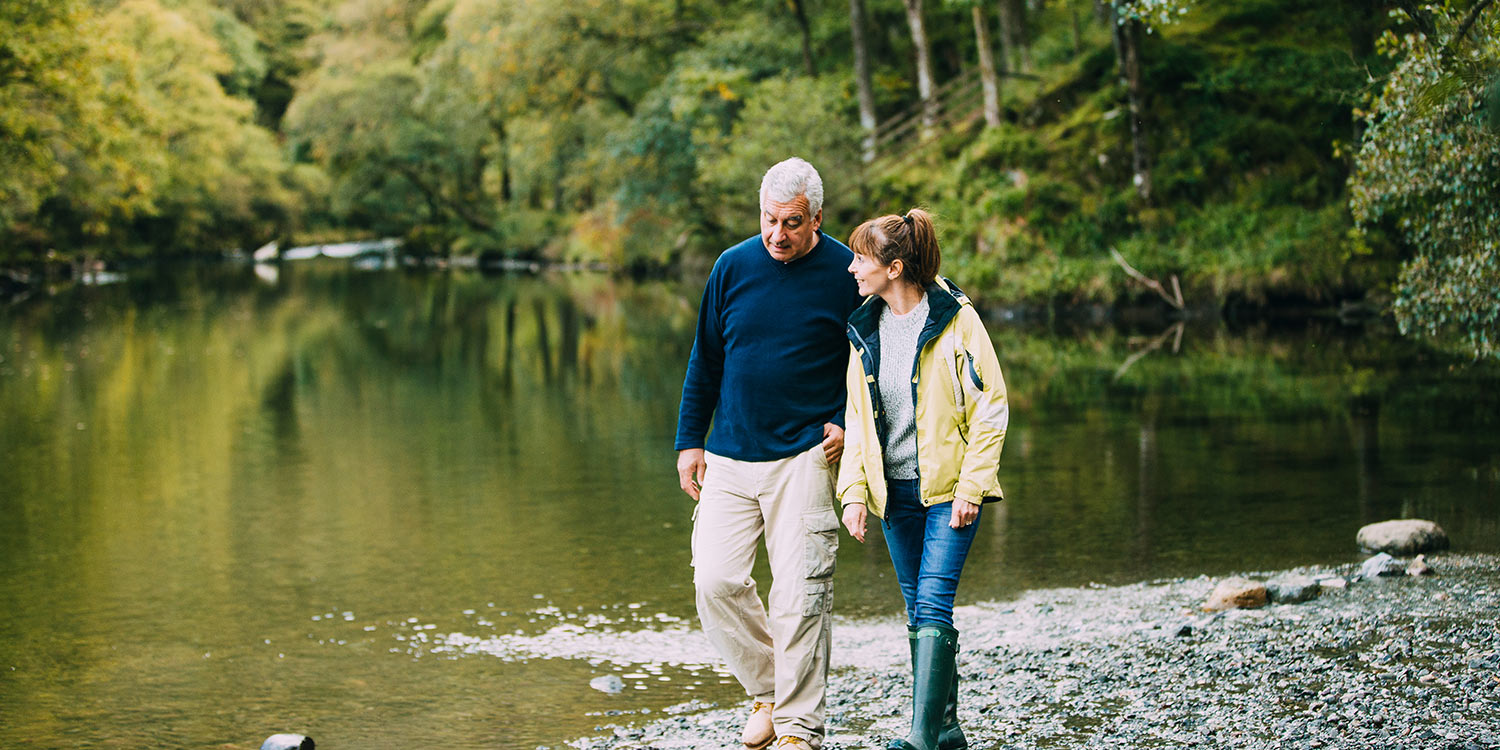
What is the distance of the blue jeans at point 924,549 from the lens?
509 centimetres

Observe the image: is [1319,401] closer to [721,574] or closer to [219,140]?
[721,574]

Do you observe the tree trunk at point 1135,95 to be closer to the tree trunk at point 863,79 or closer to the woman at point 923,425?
the tree trunk at point 863,79

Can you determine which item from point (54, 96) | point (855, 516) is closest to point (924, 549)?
point (855, 516)

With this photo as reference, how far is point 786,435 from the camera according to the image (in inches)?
215

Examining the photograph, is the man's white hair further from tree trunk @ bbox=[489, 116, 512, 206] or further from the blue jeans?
tree trunk @ bbox=[489, 116, 512, 206]

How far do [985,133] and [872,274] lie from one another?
29537 mm

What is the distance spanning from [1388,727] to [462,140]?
59.6m

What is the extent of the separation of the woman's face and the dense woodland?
597cm

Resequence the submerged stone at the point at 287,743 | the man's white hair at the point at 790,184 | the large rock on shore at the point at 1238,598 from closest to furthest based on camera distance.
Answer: the man's white hair at the point at 790,184 < the submerged stone at the point at 287,743 < the large rock on shore at the point at 1238,598

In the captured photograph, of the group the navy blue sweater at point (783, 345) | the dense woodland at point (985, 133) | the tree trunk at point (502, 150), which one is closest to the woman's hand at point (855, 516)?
the navy blue sweater at point (783, 345)

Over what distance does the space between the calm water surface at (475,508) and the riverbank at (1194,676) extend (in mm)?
749

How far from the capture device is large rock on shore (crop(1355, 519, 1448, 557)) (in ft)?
30.7

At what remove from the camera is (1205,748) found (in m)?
5.32


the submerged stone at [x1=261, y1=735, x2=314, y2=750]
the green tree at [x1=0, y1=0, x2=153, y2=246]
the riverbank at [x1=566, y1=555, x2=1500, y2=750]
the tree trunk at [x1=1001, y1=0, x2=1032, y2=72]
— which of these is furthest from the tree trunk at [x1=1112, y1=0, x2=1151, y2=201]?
the submerged stone at [x1=261, y1=735, x2=314, y2=750]
